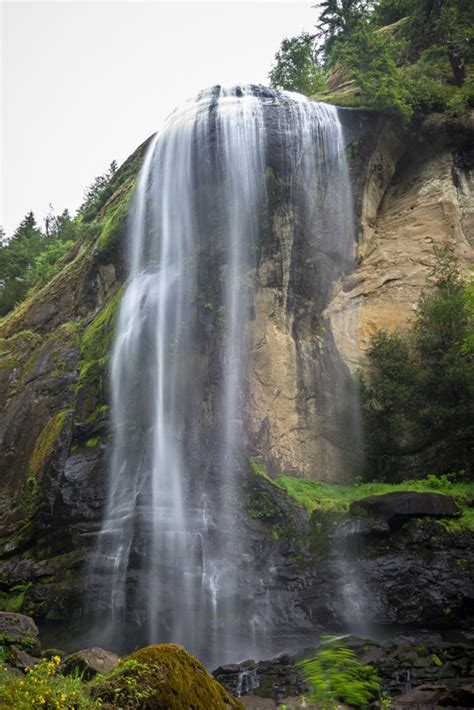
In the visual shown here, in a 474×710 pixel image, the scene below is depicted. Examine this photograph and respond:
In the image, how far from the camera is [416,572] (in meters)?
10.3

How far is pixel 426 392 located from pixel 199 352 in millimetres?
5958

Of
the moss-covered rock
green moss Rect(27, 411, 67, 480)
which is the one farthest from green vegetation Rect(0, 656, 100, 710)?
green moss Rect(27, 411, 67, 480)

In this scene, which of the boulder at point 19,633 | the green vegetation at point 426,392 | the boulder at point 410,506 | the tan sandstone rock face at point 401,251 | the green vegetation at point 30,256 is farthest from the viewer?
the green vegetation at point 30,256

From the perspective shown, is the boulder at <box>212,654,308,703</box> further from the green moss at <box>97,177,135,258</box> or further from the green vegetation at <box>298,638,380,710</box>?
the green moss at <box>97,177,135,258</box>

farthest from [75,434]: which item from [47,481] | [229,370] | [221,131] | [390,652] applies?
[221,131]

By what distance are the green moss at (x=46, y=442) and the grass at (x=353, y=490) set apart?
588cm

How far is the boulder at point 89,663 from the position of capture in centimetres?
684

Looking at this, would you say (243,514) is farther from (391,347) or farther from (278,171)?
(278,171)

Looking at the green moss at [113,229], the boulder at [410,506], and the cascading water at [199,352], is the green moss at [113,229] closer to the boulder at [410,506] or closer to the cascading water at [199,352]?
the cascading water at [199,352]

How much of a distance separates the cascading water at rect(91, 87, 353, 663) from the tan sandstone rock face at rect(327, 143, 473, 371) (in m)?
0.97

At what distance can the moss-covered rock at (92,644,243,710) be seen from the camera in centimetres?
382

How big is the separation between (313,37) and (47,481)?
22.8 metres

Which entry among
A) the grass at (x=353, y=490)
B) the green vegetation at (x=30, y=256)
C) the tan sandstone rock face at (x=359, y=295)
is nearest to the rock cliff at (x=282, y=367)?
the tan sandstone rock face at (x=359, y=295)

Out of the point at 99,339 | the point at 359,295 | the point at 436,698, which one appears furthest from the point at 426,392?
the point at 99,339
